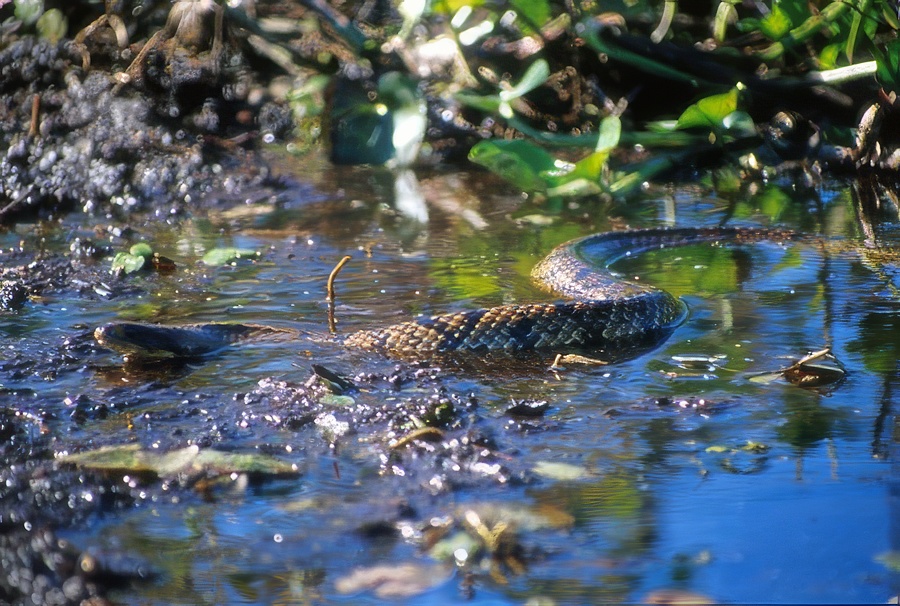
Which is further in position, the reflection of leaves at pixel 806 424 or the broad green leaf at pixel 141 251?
the broad green leaf at pixel 141 251

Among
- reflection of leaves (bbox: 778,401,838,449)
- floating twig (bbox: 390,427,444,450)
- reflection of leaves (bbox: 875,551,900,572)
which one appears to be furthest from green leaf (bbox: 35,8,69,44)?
reflection of leaves (bbox: 875,551,900,572)

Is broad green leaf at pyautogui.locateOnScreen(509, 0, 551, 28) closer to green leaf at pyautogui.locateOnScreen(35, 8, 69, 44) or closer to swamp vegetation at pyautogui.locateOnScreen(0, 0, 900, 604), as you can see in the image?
swamp vegetation at pyautogui.locateOnScreen(0, 0, 900, 604)

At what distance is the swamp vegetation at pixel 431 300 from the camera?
10.4 ft

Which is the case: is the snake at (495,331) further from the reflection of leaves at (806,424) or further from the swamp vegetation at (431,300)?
the reflection of leaves at (806,424)

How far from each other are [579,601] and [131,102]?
8.03m

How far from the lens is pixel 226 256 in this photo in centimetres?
679

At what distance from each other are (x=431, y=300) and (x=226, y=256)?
1.57 meters

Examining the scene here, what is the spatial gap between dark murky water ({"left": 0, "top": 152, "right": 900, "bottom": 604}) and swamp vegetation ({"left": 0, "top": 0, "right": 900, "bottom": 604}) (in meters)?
0.02

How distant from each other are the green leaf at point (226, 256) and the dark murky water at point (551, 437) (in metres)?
0.09

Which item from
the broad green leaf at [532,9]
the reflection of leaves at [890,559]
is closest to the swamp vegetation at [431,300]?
the reflection of leaves at [890,559]

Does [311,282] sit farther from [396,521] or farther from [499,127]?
[499,127]

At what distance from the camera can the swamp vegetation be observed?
3160 mm

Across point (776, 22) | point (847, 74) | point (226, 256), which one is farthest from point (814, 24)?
point (226, 256)

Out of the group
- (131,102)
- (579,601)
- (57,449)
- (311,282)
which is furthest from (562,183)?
(131,102)
